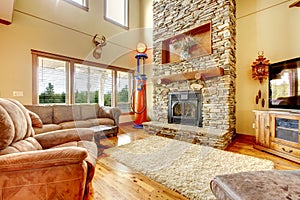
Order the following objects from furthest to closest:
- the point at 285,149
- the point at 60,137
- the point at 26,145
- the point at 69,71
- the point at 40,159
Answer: the point at 69,71, the point at 285,149, the point at 60,137, the point at 26,145, the point at 40,159

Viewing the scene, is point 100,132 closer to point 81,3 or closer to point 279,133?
point 279,133

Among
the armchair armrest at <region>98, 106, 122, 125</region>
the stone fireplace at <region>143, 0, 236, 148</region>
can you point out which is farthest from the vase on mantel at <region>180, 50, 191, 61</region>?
the armchair armrest at <region>98, 106, 122, 125</region>

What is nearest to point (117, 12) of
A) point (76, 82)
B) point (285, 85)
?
point (76, 82)

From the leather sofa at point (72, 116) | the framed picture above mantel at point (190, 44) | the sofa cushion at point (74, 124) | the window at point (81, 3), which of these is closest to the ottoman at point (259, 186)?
the leather sofa at point (72, 116)

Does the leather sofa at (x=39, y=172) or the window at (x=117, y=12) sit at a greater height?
the window at (x=117, y=12)

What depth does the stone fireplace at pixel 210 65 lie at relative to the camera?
10.1ft

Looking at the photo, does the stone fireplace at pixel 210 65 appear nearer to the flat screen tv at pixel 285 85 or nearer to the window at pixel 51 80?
the flat screen tv at pixel 285 85

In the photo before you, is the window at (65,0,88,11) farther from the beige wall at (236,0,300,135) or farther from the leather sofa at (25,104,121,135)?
the beige wall at (236,0,300,135)

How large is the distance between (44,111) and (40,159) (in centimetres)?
265

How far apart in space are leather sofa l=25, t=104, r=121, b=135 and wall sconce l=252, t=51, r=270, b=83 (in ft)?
10.5

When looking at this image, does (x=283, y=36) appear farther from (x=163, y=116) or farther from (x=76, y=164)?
(x=76, y=164)

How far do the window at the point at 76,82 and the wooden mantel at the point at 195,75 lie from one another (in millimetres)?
1632

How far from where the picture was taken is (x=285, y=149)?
227 centimetres

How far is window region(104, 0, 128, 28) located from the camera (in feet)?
15.9
